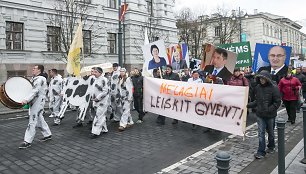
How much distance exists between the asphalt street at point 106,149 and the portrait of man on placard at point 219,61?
172cm

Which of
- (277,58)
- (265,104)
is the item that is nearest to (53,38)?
(277,58)

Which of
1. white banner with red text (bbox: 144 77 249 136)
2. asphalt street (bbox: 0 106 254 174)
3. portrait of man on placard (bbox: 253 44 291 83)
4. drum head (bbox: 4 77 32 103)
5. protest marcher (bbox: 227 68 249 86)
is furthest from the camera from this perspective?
protest marcher (bbox: 227 68 249 86)

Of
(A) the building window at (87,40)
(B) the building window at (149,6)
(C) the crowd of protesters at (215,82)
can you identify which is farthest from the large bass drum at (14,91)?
(B) the building window at (149,6)

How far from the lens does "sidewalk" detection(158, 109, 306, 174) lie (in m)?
5.82

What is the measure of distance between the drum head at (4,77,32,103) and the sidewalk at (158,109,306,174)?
4108mm

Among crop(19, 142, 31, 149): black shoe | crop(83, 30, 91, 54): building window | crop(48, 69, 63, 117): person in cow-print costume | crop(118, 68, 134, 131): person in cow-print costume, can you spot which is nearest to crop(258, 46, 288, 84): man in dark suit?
crop(118, 68, 134, 131): person in cow-print costume

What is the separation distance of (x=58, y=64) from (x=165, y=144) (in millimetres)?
18050

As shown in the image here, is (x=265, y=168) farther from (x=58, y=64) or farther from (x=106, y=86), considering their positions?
(x=58, y=64)

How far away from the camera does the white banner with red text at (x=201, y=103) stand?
7.34 metres

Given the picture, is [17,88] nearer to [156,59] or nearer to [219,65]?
[156,59]

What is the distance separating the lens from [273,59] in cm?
888

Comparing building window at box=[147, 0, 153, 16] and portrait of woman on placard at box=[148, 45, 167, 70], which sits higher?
building window at box=[147, 0, 153, 16]

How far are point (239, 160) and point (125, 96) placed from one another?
4364mm

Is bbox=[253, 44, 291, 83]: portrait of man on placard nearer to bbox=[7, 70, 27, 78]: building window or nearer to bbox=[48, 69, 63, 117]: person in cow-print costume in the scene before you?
bbox=[48, 69, 63, 117]: person in cow-print costume
